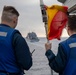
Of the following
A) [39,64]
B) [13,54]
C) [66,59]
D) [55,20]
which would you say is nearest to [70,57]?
[66,59]

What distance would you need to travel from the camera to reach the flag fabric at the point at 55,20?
6.63 m

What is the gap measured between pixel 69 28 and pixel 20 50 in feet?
2.38

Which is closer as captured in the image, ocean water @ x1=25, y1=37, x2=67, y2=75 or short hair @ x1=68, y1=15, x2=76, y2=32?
short hair @ x1=68, y1=15, x2=76, y2=32

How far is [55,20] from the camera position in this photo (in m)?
6.74

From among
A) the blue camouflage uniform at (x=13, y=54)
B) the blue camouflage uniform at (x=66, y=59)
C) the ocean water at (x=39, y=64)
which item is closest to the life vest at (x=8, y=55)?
the blue camouflage uniform at (x=13, y=54)

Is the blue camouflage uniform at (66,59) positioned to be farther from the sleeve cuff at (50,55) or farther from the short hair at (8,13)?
the short hair at (8,13)

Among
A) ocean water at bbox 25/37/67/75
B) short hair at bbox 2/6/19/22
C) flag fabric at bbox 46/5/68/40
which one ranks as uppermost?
short hair at bbox 2/6/19/22

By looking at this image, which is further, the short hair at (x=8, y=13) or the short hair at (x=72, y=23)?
the short hair at (x=8, y=13)

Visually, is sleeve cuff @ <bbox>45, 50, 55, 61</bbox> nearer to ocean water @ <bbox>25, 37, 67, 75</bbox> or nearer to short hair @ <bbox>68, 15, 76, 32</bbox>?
short hair @ <bbox>68, 15, 76, 32</bbox>

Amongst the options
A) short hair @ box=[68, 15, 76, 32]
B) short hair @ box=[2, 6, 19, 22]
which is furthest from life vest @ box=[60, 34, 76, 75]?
short hair @ box=[2, 6, 19, 22]

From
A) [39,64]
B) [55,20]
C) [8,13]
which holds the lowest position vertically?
[39,64]

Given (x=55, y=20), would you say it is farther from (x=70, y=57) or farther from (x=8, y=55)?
(x=70, y=57)

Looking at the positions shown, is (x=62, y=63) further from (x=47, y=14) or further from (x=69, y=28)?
(x=47, y=14)

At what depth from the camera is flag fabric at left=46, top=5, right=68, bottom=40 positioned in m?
6.63
